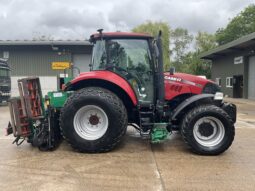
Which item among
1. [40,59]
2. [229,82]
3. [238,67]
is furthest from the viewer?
[229,82]

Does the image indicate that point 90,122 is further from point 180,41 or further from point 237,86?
point 180,41

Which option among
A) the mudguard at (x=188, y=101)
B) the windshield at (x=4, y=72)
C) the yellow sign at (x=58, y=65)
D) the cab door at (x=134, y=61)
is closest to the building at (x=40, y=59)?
the yellow sign at (x=58, y=65)

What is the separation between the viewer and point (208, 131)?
6039mm

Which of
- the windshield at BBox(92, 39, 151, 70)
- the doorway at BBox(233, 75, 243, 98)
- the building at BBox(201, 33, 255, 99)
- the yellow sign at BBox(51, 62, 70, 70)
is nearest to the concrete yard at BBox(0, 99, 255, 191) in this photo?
the windshield at BBox(92, 39, 151, 70)

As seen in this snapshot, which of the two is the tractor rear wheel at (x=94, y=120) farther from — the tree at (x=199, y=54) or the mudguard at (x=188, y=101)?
the tree at (x=199, y=54)

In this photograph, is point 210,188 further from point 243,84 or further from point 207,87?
point 243,84

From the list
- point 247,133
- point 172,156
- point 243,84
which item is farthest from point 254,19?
point 172,156

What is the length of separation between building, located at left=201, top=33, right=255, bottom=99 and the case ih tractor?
54.8ft

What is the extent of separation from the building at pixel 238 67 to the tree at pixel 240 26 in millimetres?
18643

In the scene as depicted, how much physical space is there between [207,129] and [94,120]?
2152 mm

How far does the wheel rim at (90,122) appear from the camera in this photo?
6.04 m

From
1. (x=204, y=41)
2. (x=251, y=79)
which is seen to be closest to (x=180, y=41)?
(x=204, y=41)

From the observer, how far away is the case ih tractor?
593 centimetres

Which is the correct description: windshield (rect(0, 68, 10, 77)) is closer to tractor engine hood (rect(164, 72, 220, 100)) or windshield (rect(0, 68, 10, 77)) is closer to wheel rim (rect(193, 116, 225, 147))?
tractor engine hood (rect(164, 72, 220, 100))
